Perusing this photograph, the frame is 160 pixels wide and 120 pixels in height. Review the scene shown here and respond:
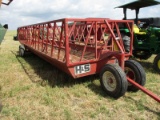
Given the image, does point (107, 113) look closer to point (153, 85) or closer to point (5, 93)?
point (153, 85)

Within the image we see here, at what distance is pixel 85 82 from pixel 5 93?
5.48 feet

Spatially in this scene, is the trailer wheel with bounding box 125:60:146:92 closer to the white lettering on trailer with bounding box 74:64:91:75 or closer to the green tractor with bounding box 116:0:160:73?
the white lettering on trailer with bounding box 74:64:91:75

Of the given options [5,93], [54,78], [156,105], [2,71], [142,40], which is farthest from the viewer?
[142,40]

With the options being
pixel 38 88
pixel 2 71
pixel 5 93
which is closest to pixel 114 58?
pixel 38 88

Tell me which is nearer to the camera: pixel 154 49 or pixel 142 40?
pixel 154 49

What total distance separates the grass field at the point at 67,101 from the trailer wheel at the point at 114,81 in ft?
0.45

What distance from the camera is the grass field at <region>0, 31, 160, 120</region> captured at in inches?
119

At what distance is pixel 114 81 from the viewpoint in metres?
3.59

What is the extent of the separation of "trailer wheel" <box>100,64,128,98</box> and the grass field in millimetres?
139

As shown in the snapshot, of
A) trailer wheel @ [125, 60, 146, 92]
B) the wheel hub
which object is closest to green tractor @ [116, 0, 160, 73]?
trailer wheel @ [125, 60, 146, 92]

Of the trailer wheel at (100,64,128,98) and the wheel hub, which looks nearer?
the trailer wheel at (100,64,128,98)

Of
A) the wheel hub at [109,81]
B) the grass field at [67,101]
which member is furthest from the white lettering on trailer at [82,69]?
the wheel hub at [109,81]

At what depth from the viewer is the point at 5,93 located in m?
3.83

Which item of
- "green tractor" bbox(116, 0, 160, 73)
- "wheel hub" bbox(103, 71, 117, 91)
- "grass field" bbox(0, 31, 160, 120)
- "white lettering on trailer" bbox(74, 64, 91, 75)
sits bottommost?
"grass field" bbox(0, 31, 160, 120)
